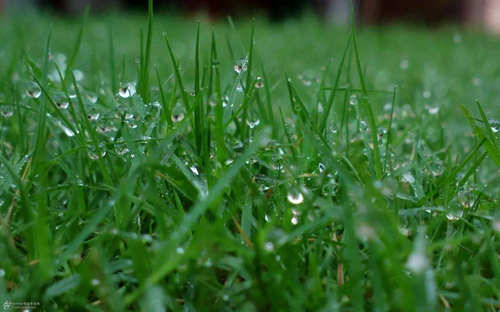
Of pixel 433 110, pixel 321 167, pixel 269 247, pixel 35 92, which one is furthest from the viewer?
pixel 433 110

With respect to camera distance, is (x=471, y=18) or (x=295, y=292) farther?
(x=471, y=18)

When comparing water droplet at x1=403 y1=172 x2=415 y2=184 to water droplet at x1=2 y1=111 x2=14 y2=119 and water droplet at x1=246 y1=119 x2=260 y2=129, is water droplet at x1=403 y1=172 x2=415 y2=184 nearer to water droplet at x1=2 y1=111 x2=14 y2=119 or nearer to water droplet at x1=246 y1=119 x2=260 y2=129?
water droplet at x1=246 y1=119 x2=260 y2=129

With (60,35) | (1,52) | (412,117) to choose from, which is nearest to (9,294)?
(412,117)

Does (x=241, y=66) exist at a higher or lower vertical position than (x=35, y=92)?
higher

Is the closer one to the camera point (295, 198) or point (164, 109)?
point (295, 198)

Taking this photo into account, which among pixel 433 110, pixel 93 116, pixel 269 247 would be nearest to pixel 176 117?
pixel 93 116

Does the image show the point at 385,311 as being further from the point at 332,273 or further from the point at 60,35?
the point at 60,35

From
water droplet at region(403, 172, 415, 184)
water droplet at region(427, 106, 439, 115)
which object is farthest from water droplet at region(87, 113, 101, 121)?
water droplet at region(427, 106, 439, 115)

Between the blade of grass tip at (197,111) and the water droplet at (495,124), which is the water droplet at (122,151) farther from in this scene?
the water droplet at (495,124)

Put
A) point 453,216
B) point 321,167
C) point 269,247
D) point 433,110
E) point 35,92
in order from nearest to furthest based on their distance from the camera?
point 269,247 < point 453,216 < point 321,167 < point 35,92 < point 433,110

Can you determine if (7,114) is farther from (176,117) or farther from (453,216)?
(453,216)

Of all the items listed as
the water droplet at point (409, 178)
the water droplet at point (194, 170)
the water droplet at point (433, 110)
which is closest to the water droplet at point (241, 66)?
the water droplet at point (194, 170)
